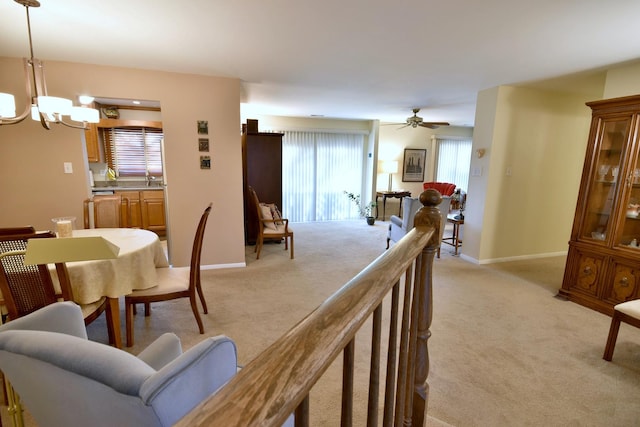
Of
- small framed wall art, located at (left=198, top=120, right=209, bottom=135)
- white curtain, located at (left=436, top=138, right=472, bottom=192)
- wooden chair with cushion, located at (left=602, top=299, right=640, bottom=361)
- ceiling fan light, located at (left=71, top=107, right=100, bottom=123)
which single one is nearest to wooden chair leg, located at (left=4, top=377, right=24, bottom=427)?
ceiling fan light, located at (left=71, top=107, right=100, bottom=123)

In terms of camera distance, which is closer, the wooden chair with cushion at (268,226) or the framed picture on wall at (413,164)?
the wooden chair with cushion at (268,226)

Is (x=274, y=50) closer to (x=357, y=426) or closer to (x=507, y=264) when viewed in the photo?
(x=357, y=426)

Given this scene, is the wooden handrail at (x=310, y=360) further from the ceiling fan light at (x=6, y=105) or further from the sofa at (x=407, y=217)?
the sofa at (x=407, y=217)

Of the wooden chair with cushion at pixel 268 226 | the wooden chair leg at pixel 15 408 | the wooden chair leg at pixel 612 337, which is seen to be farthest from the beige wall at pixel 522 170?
the wooden chair leg at pixel 15 408

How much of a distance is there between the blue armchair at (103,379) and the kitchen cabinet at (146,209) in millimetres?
4425

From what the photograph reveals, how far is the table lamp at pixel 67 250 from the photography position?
0.85m

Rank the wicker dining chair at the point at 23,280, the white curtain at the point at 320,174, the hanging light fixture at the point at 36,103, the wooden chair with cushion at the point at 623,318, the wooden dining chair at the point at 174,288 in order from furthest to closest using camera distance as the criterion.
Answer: the white curtain at the point at 320,174 < the wooden dining chair at the point at 174,288 < the wooden chair with cushion at the point at 623,318 < the hanging light fixture at the point at 36,103 < the wicker dining chair at the point at 23,280

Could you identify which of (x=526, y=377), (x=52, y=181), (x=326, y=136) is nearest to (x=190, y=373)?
(x=526, y=377)

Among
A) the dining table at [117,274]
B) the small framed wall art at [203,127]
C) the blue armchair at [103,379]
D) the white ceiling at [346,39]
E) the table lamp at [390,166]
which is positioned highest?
the white ceiling at [346,39]

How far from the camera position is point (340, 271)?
3.78 metres

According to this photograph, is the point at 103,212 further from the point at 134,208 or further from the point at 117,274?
the point at 134,208

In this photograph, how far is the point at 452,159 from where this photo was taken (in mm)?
7895

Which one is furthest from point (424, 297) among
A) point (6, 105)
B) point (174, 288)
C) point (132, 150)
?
point (132, 150)

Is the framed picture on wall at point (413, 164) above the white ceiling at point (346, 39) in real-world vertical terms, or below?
below
